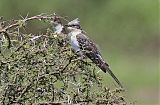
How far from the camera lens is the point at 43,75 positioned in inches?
174

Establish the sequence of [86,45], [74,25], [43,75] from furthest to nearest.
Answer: [74,25], [86,45], [43,75]

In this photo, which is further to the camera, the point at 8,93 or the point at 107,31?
the point at 107,31

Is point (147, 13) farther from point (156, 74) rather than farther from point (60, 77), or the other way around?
point (60, 77)

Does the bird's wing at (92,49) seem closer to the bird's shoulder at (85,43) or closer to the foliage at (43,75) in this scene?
the bird's shoulder at (85,43)

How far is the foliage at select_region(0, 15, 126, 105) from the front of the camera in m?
4.43

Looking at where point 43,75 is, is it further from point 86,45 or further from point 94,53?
point 86,45

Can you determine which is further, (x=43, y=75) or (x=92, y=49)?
(x=92, y=49)

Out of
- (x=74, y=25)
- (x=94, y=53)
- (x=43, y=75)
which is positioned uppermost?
(x=74, y=25)

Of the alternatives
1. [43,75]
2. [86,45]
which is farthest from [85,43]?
[43,75]

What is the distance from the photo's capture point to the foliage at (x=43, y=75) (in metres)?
4.43

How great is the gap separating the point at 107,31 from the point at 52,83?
56.5 feet

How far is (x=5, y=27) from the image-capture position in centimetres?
459

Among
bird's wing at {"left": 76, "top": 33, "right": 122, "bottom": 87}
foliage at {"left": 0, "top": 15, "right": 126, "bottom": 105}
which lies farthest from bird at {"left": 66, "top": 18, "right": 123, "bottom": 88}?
foliage at {"left": 0, "top": 15, "right": 126, "bottom": 105}

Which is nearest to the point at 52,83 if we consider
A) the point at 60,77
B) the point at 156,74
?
the point at 60,77
